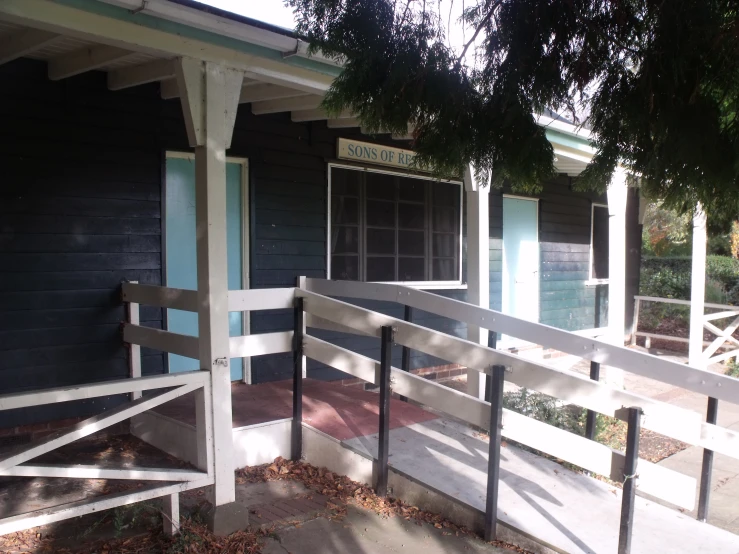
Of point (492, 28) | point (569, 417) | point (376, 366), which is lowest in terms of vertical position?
point (569, 417)

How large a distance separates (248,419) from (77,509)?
1.73m

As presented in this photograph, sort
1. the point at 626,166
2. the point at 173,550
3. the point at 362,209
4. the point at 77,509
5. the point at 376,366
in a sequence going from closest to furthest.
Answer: the point at 626,166
the point at 77,509
the point at 173,550
the point at 376,366
the point at 362,209

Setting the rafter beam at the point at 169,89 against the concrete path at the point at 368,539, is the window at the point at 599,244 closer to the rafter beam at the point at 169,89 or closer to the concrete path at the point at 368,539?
the rafter beam at the point at 169,89

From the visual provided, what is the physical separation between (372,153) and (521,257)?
3.57 metres

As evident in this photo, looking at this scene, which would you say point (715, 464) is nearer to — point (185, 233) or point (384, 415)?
point (384, 415)

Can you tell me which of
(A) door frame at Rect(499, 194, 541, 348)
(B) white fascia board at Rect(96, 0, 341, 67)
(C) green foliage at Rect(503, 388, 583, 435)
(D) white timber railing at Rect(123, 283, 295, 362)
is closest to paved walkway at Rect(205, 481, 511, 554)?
(D) white timber railing at Rect(123, 283, 295, 362)

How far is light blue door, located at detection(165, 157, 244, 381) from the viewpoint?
5.58 m

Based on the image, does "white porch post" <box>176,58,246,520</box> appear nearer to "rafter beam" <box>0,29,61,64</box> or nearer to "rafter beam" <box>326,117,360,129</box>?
"rafter beam" <box>0,29,61,64</box>

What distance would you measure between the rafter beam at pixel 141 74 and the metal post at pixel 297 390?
1804 mm

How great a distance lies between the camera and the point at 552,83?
106 inches

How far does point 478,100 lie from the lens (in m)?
2.88

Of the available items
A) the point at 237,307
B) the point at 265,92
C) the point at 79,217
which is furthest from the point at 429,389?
the point at 79,217

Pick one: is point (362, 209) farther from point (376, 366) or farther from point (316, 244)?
point (376, 366)

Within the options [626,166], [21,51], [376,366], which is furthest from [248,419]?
[626,166]
